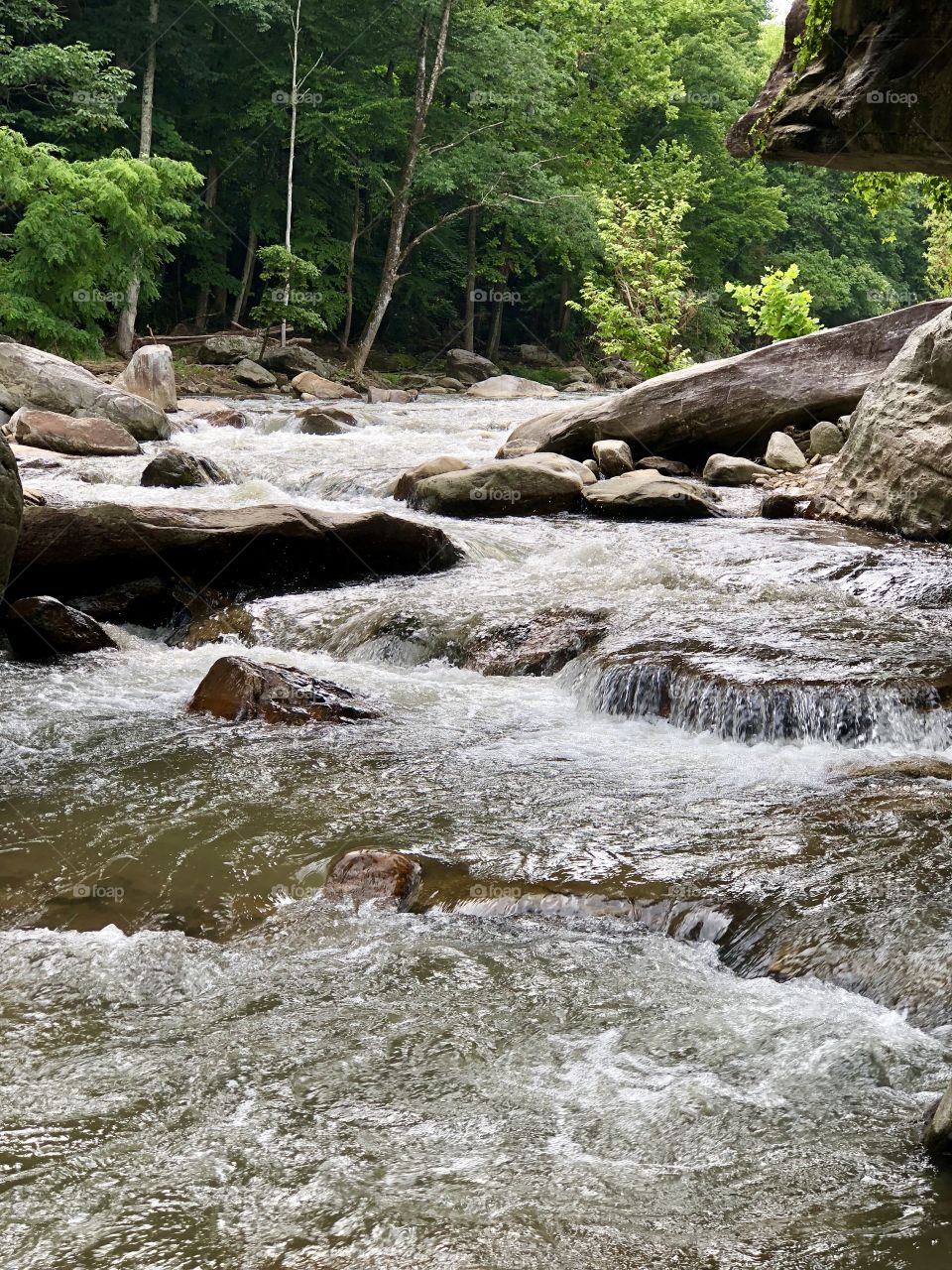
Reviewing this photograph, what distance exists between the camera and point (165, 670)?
6996 millimetres

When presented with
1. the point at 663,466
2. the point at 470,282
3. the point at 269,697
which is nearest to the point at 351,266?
the point at 470,282

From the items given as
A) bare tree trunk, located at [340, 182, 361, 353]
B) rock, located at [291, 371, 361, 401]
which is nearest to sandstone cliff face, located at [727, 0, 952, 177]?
rock, located at [291, 371, 361, 401]

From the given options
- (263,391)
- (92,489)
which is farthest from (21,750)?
(263,391)

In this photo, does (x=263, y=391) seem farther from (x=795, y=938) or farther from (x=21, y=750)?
(x=795, y=938)

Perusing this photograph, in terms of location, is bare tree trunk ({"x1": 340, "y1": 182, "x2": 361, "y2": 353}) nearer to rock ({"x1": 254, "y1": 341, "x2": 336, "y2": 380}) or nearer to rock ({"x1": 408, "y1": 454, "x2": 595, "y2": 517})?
rock ({"x1": 254, "y1": 341, "x2": 336, "y2": 380})

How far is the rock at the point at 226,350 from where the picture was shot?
76.2ft

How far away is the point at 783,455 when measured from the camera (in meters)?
12.1

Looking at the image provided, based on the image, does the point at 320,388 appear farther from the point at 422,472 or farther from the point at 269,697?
the point at 269,697

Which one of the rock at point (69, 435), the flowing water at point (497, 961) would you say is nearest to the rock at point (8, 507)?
the flowing water at point (497, 961)

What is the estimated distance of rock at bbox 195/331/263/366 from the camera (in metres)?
23.2

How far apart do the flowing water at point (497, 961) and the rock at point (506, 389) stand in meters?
16.7

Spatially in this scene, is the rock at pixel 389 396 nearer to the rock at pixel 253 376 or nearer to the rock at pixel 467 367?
the rock at pixel 253 376

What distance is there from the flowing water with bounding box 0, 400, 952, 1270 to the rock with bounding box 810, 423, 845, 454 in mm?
5422

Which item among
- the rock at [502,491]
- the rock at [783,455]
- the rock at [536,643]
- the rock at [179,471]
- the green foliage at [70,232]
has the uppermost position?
the green foliage at [70,232]
